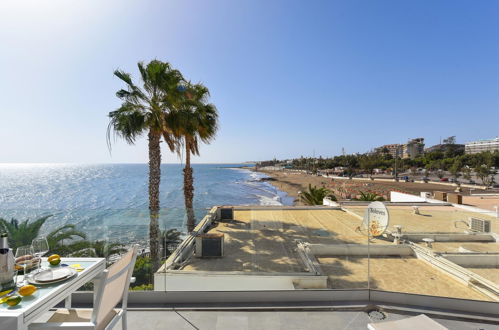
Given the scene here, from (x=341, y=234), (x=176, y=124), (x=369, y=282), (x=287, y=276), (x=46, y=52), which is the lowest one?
(x=341, y=234)

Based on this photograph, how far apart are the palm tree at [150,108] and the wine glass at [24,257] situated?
5768mm

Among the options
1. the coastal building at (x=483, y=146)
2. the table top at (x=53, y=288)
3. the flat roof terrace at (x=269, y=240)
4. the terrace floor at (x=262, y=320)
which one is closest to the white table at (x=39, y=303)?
the table top at (x=53, y=288)

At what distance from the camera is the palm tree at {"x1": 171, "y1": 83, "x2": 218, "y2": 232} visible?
7.75 meters

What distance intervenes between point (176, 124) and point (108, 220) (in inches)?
184

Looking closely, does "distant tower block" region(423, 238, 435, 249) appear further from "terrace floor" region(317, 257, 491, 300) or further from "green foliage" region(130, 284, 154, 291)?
"green foliage" region(130, 284, 154, 291)

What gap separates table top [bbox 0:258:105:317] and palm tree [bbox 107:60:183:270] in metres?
5.62

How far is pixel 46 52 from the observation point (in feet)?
25.5

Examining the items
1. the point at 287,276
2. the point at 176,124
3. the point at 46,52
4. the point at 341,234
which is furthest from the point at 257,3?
the point at 287,276

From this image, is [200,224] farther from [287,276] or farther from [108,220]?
[287,276]

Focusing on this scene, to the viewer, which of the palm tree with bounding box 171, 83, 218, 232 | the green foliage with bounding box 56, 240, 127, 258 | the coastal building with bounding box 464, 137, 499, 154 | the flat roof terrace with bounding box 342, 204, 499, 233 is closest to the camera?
the green foliage with bounding box 56, 240, 127, 258

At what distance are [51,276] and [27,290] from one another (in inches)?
9.3

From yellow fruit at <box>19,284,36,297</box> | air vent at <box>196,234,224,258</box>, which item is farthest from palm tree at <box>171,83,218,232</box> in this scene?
yellow fruit at <box>19,284,36,297</box>

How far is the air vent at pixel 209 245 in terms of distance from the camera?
5449 mm

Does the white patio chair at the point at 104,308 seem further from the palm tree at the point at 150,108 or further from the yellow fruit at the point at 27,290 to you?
the palm tree at the point at 150,108
